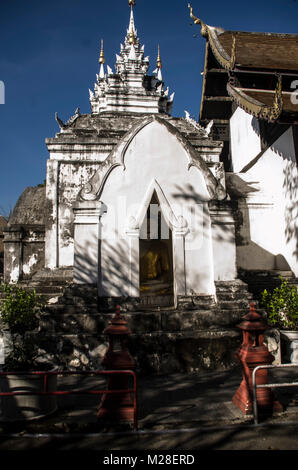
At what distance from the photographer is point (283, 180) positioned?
10.4m

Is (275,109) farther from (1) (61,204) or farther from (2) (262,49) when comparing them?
(1) (61,204)

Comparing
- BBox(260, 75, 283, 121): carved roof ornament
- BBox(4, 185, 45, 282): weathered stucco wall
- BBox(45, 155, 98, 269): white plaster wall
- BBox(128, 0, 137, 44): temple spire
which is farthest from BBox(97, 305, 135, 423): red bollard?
BBox(128, 0, 137, 44): temple spire

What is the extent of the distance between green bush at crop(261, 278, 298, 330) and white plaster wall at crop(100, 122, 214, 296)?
1.38 metres

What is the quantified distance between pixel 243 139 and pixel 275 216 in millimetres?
4749

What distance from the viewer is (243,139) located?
14.3 metres

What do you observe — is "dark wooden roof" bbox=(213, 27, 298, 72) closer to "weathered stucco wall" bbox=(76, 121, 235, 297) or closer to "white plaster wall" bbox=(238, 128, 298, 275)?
"white plaster wall" bbox=(238, 128, 298, 275)

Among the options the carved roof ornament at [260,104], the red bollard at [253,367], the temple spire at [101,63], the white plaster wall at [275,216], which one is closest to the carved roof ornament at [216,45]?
the carved roof ornament at [260,104]

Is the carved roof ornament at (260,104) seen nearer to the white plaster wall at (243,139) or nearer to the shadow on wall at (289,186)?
the shadow on wall at (289,186)

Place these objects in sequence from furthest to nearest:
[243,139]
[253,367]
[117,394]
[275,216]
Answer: [243,139] → [275,216] → [253,367] → [117,394]

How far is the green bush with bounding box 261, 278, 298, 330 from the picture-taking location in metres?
7.26

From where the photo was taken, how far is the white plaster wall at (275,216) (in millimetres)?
10000

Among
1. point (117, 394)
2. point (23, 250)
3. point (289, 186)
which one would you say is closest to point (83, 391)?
point (117, 394)

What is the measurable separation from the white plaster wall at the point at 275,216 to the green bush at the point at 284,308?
2650 millimetres

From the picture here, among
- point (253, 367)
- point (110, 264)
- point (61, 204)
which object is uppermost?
point (61, 204)
